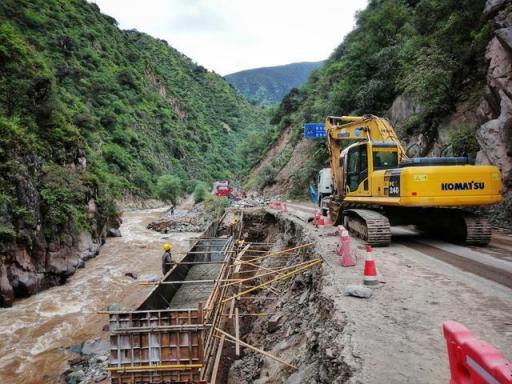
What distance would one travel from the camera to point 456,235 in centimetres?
850

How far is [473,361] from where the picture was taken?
1.95 meters

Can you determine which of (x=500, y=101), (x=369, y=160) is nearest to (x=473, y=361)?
(x=369, y=160)

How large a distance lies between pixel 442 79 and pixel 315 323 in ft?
40.9

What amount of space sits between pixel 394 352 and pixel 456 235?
6.42 meters

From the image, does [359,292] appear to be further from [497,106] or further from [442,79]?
[442,79]

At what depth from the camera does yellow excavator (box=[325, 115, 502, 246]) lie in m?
7.05

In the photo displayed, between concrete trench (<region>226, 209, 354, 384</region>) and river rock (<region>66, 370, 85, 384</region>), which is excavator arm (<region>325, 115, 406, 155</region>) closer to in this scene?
concrete trench (<region>226, 209, 354, 384</region>)

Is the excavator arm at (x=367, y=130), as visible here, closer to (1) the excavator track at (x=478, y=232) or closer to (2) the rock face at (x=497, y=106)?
(2) the rock face at (x=497, y=106)

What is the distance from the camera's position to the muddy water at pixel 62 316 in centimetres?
838

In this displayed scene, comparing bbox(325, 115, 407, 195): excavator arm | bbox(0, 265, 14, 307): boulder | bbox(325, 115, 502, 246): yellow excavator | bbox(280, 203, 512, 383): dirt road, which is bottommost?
bbox(0, 265, 14, 307): boulder

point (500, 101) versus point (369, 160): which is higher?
point (500, 101)

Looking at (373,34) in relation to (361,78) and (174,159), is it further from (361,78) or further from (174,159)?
(174,159)

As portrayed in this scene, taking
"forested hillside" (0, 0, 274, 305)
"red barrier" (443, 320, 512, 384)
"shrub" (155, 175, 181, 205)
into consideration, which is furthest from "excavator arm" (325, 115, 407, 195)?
"shrub" (155, 175, 181, 205)

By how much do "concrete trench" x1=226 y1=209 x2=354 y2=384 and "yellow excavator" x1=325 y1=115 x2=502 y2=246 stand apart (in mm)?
1709
